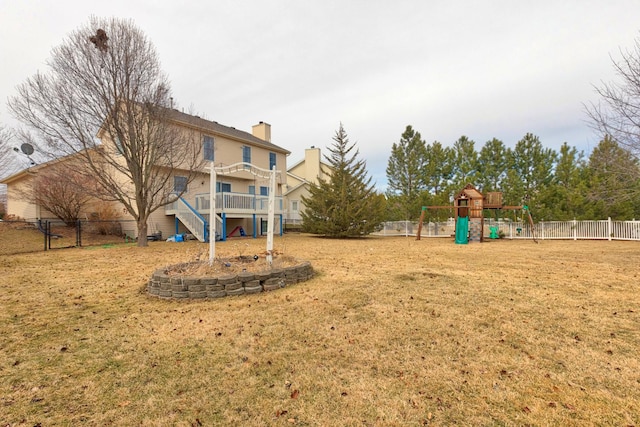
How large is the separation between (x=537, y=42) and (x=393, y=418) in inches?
501

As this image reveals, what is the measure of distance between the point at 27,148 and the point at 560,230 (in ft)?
89.0

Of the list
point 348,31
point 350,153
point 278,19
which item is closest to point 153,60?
point 278,19

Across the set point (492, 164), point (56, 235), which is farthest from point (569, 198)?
point (56, 235)

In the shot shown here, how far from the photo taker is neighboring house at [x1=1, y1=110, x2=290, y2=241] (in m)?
16.3

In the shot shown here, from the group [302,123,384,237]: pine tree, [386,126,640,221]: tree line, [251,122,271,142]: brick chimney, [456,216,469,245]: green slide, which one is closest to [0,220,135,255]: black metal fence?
[302,123,384,237]: pine tree

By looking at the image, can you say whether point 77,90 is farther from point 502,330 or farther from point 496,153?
point 496,153

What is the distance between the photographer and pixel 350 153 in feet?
64.4

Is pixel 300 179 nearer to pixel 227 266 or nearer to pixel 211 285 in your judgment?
pixel 227 266

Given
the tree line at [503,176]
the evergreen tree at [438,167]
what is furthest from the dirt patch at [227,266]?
the evergreen tree at [438,167]

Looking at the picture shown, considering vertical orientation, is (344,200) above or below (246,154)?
below

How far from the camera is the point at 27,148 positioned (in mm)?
12531

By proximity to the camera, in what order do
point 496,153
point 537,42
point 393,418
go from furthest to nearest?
point 496,153 → point 537,42 → point 393,418

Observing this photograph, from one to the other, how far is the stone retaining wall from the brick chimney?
21.3 metres

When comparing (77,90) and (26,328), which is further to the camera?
(77,90)
